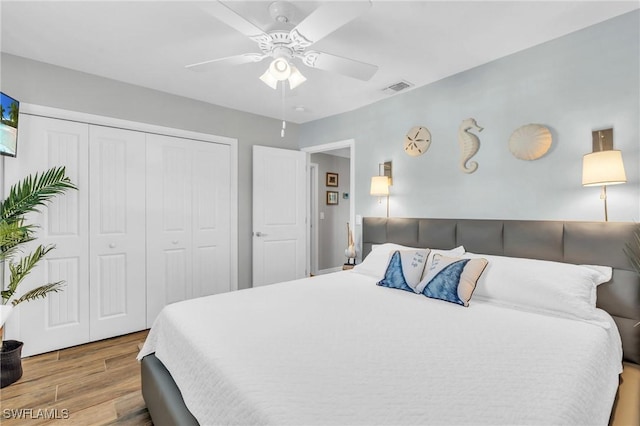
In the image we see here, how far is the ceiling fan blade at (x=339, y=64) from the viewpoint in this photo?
6.36ft

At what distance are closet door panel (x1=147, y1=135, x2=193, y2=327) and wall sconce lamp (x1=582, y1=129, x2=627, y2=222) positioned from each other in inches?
138

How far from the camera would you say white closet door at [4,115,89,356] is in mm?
2613

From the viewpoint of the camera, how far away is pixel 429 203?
3.06 m

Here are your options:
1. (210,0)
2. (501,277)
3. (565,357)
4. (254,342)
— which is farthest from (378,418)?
(210,0)

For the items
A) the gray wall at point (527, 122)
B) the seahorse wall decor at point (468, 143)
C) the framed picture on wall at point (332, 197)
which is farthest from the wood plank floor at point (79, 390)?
the framed picture on wall at point (332, 197)

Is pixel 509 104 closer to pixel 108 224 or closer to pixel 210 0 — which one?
pixel 210 0

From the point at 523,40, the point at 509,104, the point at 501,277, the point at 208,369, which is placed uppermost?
the point at 523,40

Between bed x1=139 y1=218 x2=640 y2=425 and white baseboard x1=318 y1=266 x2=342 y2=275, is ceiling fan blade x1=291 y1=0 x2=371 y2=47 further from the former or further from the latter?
white baseboard x1=318 y1=266 x2=342 y2=275

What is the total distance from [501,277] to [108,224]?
3393 mm

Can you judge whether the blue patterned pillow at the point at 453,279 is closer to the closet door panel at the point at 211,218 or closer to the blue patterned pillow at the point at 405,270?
the blue patterned pillow at the point at 405,270

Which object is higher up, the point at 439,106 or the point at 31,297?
the point at 439,106

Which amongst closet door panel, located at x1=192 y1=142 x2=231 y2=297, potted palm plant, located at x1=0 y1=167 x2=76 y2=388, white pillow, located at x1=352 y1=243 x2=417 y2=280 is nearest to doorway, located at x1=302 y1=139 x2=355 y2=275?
closet door panel, located at x1=192 y1=142 x2=231 y2=297

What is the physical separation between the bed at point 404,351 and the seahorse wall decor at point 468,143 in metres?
0.60

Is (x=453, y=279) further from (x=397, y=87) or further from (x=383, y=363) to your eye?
(x=397, y=87)
